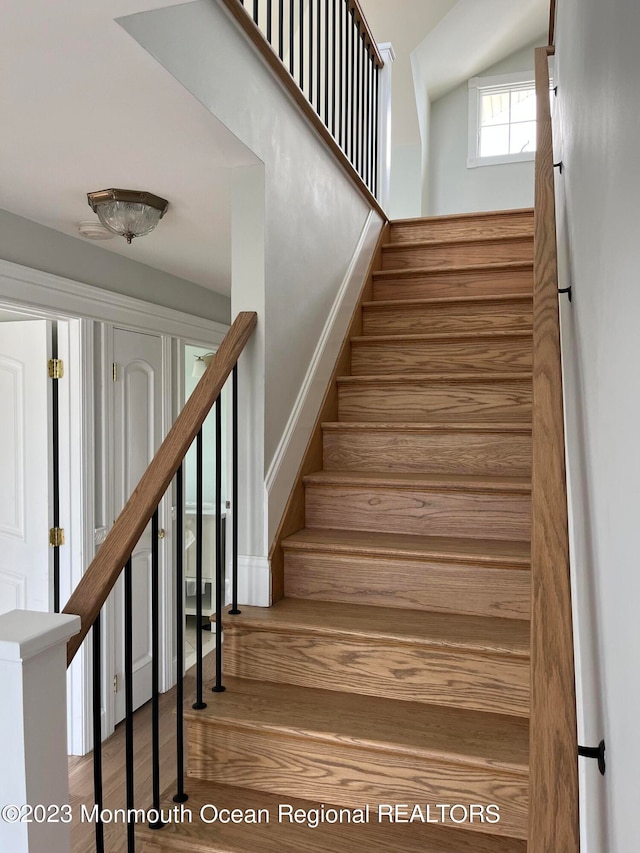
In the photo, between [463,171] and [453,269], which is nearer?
[453,269]

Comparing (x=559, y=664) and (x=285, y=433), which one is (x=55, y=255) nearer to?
(x=285, y=433)

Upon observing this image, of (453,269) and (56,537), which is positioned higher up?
(453,269)

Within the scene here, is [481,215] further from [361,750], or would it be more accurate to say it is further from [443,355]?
[361,750]

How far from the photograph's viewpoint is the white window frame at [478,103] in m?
6.00

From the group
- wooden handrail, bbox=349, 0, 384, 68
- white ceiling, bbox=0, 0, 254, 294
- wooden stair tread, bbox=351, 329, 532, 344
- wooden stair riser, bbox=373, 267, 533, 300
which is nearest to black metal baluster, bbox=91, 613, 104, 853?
white ceiling, bbox=0, 0, 254, 294

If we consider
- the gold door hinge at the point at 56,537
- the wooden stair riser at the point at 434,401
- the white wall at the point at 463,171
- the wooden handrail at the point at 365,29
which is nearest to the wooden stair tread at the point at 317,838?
the wooden stair riser at the point at 434,401

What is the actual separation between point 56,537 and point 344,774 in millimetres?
1924

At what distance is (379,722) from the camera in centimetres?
173

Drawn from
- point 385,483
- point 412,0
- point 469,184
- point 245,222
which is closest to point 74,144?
point 245,222

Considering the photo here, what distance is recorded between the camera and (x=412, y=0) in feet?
15.1

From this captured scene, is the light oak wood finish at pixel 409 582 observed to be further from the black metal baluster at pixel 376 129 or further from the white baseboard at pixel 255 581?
the black metal baluster at pixel 376 129

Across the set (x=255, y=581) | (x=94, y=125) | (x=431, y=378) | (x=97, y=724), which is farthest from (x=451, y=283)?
(x=97, y=724)

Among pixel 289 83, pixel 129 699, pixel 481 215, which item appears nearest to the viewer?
pixel 129 699

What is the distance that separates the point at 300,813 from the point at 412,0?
16.1 ft
